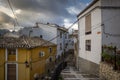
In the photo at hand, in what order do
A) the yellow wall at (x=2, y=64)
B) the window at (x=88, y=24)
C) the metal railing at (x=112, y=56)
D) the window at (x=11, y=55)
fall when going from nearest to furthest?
the metal railing at (x=112, y=56) → the window at (x=88, y=24) → the yellow wall at (x=2, y=64) → the window at (x=11, y=55)

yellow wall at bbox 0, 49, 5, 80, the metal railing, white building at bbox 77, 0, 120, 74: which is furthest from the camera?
yellow wall at bbox 0, 49, 5, 80

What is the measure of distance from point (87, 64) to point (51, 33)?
1536 centimetres

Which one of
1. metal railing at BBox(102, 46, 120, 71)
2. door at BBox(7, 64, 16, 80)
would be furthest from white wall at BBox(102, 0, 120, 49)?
door at BBox(7, 64, 16, 80)

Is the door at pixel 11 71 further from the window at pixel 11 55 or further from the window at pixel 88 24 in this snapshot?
the window at pixel 88 24

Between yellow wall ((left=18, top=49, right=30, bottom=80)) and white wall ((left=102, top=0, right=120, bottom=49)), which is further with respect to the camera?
yellow wall ((left=18, top=49, right=30, bottom=80))

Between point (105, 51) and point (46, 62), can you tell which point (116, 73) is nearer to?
point (105, 51)

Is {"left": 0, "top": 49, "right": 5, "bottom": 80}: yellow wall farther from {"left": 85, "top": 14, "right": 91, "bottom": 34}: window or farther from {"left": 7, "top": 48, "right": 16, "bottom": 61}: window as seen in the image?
{"left": 85, "top": 14, "right": 91, "bottom": 34}: window

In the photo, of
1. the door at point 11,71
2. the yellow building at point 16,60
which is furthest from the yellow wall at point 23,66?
the door at point 11,71

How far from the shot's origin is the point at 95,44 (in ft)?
50.4

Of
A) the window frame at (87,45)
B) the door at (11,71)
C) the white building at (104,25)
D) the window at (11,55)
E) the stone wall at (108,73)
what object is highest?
the white building at (104,25)

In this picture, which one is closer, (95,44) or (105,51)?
(105,51)

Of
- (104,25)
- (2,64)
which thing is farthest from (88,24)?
(2,64)

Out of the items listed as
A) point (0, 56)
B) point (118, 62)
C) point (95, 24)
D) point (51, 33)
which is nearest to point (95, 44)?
point (95, 24)

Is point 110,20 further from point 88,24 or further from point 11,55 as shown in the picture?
point 11,55
